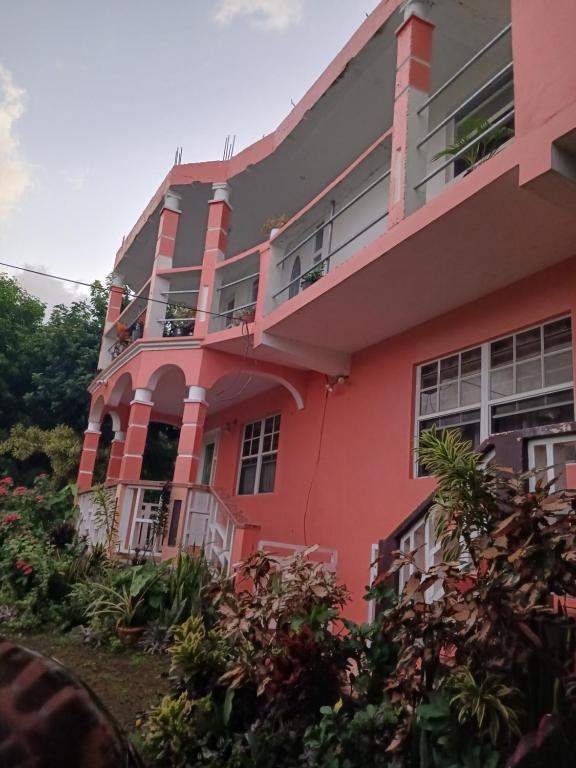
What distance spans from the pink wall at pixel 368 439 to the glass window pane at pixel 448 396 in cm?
39

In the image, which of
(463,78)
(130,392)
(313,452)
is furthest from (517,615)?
(130,392)

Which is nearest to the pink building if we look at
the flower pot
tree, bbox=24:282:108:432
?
the flower pot

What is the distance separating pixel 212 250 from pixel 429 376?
4546 millimetres

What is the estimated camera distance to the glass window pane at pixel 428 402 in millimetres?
6504

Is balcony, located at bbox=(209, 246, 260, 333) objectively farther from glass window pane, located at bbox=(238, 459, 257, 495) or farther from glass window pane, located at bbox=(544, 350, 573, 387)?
glass window pane, located at bbox=(544, 350, 573, 387)

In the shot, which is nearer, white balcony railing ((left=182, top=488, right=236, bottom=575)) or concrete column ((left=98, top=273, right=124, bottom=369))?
white balcony railing ((left=182, top=488, right=236, bottom=575))

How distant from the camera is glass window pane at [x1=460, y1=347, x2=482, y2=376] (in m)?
6.05

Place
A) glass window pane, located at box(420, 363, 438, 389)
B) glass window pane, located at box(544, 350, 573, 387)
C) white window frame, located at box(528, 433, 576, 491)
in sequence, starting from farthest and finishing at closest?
glass window pane, located at box(420, 363, 438, 389), glass window pane, located at box(544, 350, 573, 387), white window frame, located at box(528, 433, 576, 491)

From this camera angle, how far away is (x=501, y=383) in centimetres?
570

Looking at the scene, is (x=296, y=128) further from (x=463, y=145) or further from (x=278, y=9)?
(x=463, y=145)

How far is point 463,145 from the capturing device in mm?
5469

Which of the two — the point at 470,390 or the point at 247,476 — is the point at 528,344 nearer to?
the point at 470,390

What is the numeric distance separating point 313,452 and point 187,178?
544 centimetres

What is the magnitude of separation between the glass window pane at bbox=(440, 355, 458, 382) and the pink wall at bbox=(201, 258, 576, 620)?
12cm
